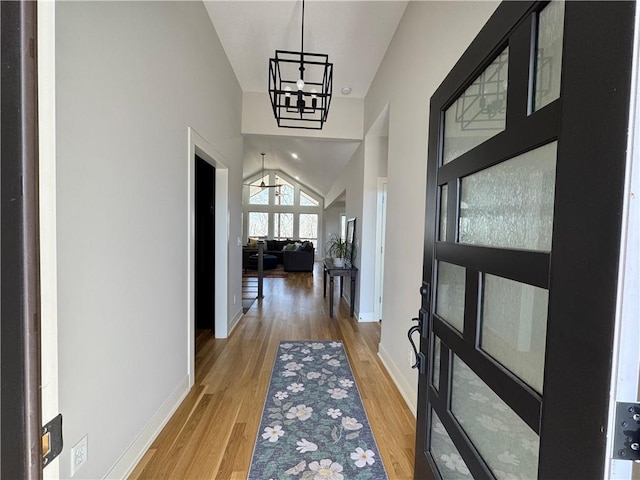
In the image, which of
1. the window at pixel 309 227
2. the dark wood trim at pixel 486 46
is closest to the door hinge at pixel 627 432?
the dark wood trim at pixel 486 46

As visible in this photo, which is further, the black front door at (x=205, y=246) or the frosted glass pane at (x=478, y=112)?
the black front door at (x=205, y=246)

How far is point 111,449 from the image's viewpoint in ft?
4.37

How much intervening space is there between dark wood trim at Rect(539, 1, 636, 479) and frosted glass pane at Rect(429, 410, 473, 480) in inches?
20.4

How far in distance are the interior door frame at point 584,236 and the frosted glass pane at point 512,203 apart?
0.08m

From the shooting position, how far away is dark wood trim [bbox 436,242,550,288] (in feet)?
2.02

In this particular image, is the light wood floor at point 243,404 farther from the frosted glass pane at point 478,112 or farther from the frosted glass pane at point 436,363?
the frosted glass pane at point 478,112

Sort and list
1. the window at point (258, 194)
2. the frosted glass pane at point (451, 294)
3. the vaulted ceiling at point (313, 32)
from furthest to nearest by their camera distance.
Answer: the window at point (258, 194), the vaulted ceiling at point (313, 32), the frosted glass pane at point (451, 294)

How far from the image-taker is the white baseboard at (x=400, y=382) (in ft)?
6.40

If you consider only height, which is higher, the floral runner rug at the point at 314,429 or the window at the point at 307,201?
the window at the point at 307,201

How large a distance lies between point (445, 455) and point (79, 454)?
1.50m

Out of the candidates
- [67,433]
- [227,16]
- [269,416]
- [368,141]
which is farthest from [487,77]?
[368,141]

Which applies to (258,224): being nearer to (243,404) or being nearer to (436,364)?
(243,404)

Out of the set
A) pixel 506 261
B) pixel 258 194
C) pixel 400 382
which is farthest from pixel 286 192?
pixel 506 261

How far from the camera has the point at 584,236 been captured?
1.56ft
